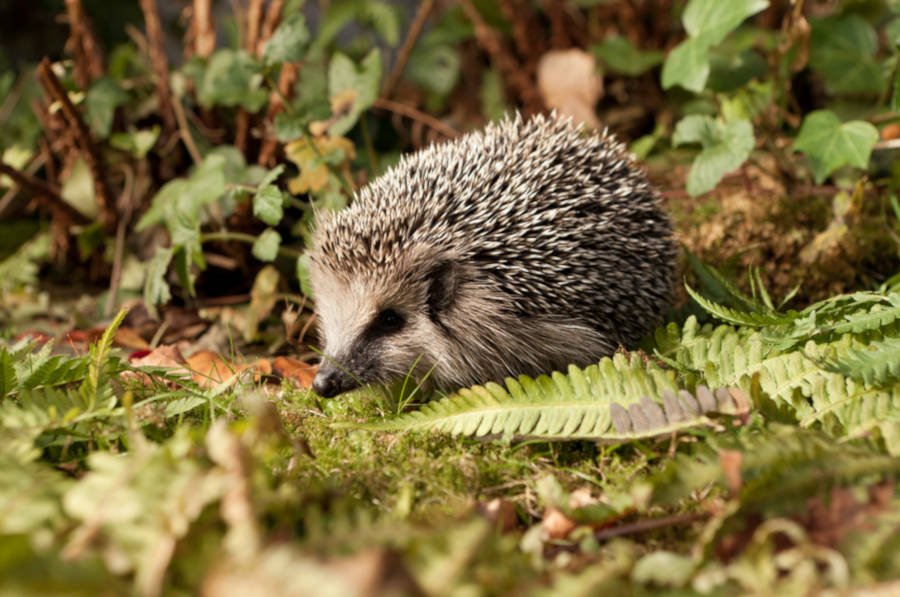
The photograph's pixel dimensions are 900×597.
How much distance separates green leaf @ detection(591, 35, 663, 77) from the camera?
5422 millimetres

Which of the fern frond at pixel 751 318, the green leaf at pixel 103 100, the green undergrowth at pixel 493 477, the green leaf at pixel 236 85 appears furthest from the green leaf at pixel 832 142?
the green leaf at pixel 103 100

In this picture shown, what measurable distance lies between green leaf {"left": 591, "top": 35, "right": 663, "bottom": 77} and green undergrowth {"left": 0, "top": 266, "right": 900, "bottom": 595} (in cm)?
286

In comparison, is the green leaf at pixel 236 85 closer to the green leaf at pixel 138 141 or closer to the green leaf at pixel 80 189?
the green leaf at pixel 138 141

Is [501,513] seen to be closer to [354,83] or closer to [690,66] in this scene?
[690,66]

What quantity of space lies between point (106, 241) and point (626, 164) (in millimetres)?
3525

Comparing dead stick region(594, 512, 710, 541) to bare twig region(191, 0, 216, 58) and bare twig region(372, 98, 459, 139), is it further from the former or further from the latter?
bare twig region(191, 0, 216, 58)

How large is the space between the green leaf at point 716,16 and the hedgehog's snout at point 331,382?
2.59 metres

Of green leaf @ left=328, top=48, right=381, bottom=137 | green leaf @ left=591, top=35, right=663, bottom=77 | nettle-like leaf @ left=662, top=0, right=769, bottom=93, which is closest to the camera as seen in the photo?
nettle-like leaf @ left=662, top=0, right=769, bottom=93

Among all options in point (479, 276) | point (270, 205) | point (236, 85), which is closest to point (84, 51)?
point (236, 85)

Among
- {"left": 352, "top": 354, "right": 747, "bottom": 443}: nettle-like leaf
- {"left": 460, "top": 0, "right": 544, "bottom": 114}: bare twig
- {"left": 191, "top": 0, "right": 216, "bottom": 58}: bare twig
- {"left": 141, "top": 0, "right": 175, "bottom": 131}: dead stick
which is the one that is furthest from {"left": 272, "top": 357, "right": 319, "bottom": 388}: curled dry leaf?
{"left": 460, "top": 0, "right": 544, "bottom": 114}: bare twig

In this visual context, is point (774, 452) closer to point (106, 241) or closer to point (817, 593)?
point (817, 593)

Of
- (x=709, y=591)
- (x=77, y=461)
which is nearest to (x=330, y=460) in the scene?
(x=77, y=461)

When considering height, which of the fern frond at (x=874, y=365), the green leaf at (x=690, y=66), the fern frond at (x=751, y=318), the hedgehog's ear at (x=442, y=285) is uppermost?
the green leaf at (x=690, y=66)

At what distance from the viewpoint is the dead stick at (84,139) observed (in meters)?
4.21
